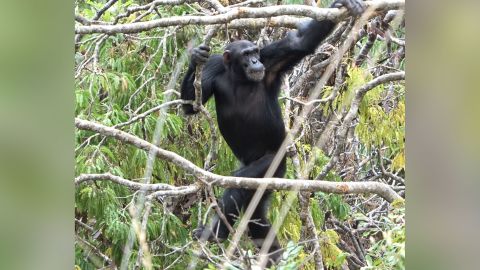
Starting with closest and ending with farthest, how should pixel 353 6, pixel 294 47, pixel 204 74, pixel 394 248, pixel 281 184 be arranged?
pixel 394 248, pixel 281 184, pixel 353 6, pixel 294 47, pixel 204 74

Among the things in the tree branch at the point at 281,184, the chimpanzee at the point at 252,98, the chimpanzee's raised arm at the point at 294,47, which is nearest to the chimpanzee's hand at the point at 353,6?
the chimpanzee's raised arm at the point at 294,47

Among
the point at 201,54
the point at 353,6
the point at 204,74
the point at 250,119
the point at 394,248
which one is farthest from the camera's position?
the point at 204,74

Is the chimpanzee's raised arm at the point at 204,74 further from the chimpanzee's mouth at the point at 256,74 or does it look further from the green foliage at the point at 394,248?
the green foliage at the point at 394,248

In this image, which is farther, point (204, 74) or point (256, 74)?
point (204, 74)

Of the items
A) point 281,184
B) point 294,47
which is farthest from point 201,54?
point 281,184

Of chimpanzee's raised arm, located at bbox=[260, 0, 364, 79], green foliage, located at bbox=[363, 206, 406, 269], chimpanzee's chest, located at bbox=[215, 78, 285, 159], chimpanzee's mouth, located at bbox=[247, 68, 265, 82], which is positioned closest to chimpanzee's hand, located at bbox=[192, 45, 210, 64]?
chimpanzee's mouth, located at bbox=[247, 68, 265, 82]

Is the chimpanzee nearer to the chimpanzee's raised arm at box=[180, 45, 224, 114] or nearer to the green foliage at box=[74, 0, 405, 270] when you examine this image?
the chimpanzee's raised arm at box=[180, 45, 224, 114]

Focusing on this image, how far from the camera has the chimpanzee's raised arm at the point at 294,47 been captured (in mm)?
3785

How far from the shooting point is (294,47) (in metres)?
3.99

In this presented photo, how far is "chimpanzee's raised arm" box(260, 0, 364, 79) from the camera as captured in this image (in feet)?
12.4

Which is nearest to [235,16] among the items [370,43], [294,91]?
[370,43]

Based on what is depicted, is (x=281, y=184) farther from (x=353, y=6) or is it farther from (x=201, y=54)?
(x=201, y=54)

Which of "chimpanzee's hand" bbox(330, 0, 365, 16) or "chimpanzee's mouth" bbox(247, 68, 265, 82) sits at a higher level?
"chimpanzee's hand" bbox(330, 0, 365, 16)
